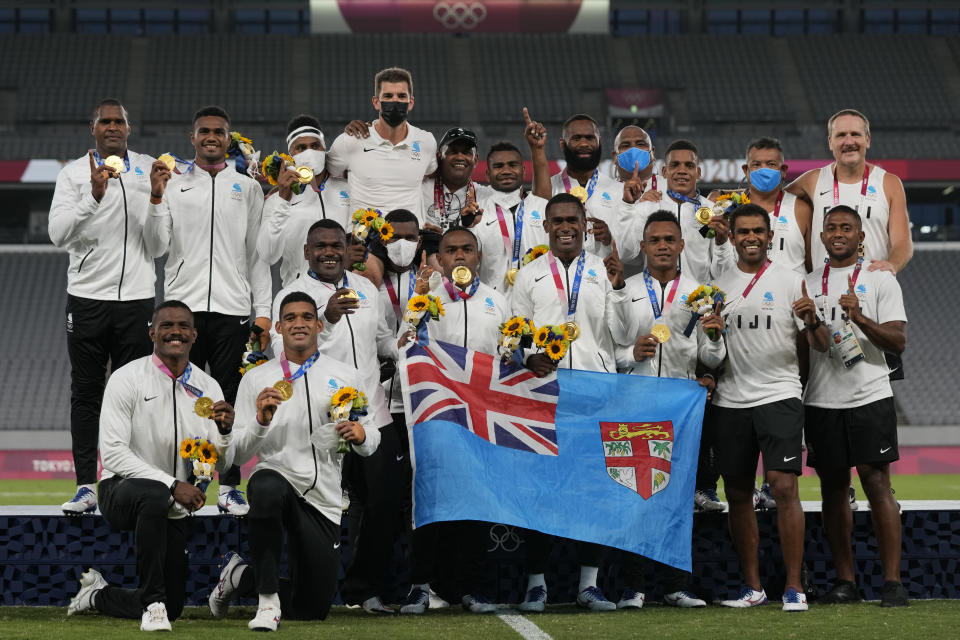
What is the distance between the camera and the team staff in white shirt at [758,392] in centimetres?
676

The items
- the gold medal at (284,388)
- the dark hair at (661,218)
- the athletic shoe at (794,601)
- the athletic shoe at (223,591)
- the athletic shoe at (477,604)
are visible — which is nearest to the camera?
the gold medal at (284,388)

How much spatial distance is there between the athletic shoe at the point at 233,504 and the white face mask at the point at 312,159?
221 cm

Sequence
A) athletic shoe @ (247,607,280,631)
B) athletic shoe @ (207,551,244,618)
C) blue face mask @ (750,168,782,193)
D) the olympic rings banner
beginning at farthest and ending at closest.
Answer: the olympic rings banner, blue face mask @ (750,168,782,193), athletic shoe @ (207,551,244,618), athletic shoe @ (247,607,280,631)

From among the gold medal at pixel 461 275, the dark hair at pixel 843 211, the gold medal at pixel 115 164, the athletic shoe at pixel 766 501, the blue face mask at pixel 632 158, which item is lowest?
the athletic shoe at pixel 766 501

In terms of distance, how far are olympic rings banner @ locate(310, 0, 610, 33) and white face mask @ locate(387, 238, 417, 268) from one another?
27324 millimetres

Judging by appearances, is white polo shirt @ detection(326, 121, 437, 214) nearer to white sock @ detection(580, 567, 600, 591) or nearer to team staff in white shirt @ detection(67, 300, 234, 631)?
team staff in white shirt @ detection(67, 300, 234, 631)

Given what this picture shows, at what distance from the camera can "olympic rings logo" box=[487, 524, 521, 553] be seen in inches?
284

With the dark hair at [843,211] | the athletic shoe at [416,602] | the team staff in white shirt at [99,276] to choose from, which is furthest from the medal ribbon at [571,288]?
the team staff in white shirt at [99,276]

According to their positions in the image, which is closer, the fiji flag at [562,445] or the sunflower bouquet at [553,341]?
the sunflower bouquet at [553,341]

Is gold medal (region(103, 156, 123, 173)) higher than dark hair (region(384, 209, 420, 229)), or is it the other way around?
gold medal (region(103, 156, 123, 173))

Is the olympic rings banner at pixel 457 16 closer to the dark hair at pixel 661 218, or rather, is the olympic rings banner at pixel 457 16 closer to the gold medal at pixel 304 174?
the gold medal at pixel 304 174

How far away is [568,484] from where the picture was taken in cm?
700

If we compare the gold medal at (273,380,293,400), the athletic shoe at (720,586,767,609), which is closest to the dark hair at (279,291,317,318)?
the gold medal at (273,380,293,400)

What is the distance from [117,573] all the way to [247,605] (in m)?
0.81
